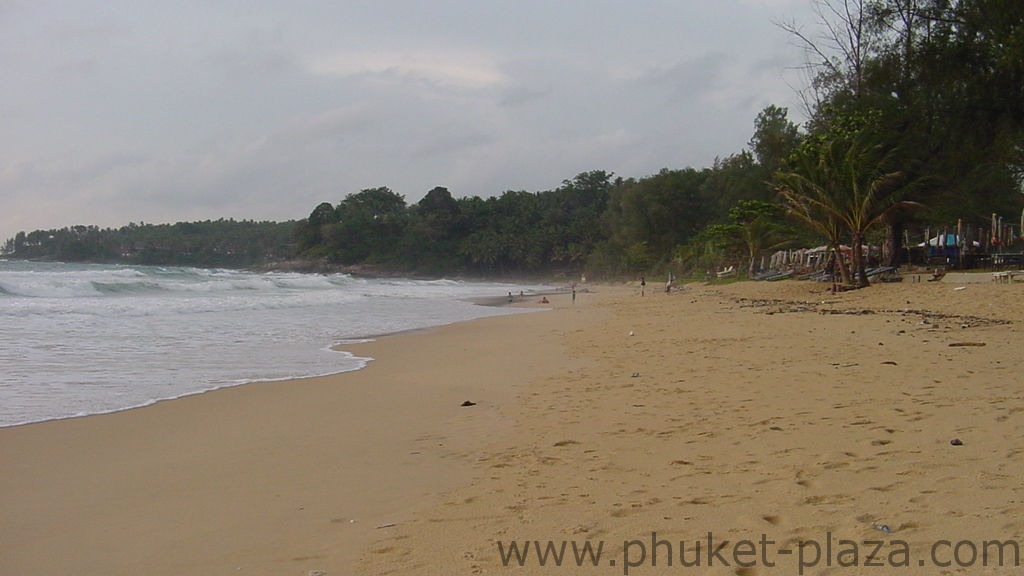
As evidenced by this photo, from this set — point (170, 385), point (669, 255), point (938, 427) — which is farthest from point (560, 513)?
point (669, 255)

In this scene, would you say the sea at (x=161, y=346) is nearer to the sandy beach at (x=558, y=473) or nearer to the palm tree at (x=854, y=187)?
the sandy beach at (x=558, y=473)

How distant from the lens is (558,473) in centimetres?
436

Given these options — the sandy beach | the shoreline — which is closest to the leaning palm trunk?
the sandy beach

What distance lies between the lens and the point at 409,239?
104 m

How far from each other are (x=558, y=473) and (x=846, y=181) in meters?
21.3

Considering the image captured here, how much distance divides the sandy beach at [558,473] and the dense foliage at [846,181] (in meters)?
11.3

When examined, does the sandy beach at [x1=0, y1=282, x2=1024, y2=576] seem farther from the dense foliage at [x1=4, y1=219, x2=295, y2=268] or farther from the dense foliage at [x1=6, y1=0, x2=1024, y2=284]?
the dense foliage at [x1=4, y1=219, x2=295, y2=268]

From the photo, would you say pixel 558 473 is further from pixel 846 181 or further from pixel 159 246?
pixel 159 246

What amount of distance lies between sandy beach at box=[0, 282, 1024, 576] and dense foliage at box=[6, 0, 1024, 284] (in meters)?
11.3

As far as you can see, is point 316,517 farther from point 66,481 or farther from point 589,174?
→ point 589,174

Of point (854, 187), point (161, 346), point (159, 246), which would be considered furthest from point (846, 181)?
point (159, 246)

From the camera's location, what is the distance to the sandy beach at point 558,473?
3039mm

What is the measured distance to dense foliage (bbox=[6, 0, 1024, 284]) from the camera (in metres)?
17.4

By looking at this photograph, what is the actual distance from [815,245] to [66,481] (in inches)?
1584
